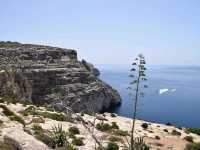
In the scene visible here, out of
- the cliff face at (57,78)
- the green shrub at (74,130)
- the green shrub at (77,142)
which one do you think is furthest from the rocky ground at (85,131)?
the cliff face at (57,78)

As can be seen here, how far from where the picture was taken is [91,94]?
11675cm

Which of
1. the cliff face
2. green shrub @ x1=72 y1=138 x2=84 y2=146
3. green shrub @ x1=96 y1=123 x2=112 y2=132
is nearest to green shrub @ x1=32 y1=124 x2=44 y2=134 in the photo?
green shrub @ x1=72 y1=138 x2=84 y2=146

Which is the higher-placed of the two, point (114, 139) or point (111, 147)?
point (111, 147)

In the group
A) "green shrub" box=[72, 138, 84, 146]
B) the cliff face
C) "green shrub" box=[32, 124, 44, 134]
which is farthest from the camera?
the cliff face

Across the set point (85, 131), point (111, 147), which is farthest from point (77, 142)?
point (85, 131)

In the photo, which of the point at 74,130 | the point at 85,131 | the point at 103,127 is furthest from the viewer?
the point at 103,127

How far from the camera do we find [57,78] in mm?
108125

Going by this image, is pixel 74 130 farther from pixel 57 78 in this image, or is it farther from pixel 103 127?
pixel 57 78

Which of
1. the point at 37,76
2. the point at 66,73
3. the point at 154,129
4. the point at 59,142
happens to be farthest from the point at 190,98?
the point at 59,142

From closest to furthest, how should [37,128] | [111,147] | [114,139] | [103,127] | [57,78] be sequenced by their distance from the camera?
1. [111,147]
2. [37,128]
3. [114,139]
4. [103,127]
5. [57,78]

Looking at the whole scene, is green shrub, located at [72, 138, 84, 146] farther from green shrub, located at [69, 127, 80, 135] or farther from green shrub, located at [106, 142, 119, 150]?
green shrub, located at [69, 127, 80, 135]

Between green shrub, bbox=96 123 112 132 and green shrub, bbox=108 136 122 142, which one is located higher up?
green shrub, bbox=108 136 122 142

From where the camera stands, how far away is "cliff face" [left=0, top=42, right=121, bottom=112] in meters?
104

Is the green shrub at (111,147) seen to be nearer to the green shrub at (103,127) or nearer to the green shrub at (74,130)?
the green shrub at (74,130)
